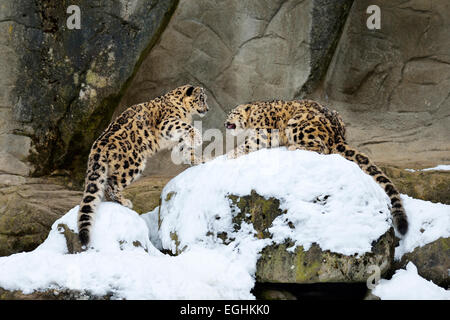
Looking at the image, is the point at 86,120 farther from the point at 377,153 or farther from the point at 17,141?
the point at 377,153

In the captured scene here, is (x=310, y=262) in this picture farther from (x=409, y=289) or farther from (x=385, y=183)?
(x=385, y=183)

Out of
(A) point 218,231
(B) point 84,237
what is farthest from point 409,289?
(B) point 84,237

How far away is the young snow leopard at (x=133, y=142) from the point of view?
5891 mm

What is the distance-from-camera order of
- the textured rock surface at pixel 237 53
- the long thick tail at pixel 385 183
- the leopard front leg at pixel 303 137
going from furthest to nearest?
the textured rock surface at pixel 237 53, the leopard front leg at pixel 303 137, the long thick tail at pixel 385 183

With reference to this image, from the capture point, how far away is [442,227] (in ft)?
18.3

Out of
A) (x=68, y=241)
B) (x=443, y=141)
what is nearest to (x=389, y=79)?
(x=443, y=141)

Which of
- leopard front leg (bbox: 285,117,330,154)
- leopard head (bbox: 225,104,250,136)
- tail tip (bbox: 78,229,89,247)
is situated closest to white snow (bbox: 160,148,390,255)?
leopard front leg (bbox: 285,117,330,154)

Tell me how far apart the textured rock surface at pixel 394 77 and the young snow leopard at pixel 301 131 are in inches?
96.8

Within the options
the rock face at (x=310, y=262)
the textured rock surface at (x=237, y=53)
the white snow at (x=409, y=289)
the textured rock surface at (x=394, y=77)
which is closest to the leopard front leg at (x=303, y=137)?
the rock face at (x=310, y=262)

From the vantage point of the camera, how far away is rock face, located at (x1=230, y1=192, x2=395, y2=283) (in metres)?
4.90

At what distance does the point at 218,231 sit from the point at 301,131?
1.64 meters

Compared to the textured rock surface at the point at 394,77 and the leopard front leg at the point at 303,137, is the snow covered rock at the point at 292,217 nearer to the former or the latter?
the leopard front leg at the point at 303,137

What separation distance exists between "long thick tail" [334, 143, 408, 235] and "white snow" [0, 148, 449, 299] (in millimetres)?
171
